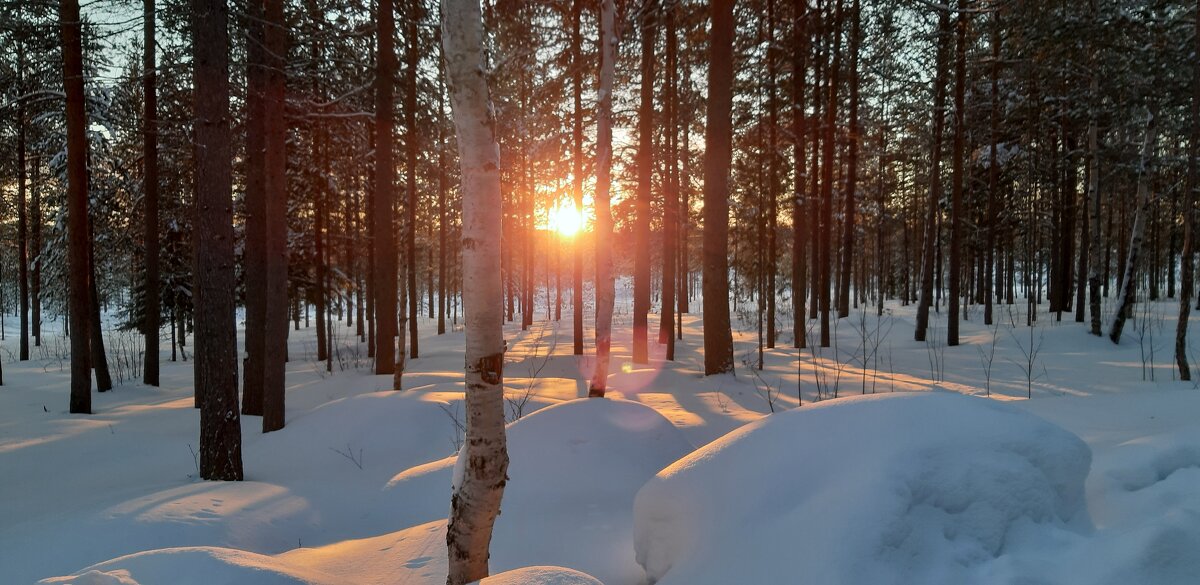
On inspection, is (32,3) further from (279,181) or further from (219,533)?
(219,533)

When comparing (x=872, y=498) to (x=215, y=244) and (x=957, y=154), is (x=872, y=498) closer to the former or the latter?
(x=215, y=244)

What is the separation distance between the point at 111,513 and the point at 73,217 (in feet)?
25.3

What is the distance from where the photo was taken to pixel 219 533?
3.89 meters

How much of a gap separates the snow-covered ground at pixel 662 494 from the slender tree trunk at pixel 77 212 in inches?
38.2

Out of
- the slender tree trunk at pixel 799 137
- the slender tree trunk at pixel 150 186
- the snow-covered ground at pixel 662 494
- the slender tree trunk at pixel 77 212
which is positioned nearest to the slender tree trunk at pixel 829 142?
the slender tree trunk at pixel 799 137

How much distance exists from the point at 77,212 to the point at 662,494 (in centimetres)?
1137

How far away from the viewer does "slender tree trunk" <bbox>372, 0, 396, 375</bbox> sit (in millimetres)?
10312

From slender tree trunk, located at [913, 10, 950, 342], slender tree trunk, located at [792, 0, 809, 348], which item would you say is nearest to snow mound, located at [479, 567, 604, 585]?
slender tree trunk, located at [792, 0, 809, 348]

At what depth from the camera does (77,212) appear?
8945 millimetres

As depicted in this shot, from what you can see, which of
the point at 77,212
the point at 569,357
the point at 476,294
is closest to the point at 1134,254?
the point at 569,357

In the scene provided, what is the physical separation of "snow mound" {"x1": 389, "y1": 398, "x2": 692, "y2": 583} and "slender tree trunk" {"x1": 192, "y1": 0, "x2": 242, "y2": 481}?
2162 mm

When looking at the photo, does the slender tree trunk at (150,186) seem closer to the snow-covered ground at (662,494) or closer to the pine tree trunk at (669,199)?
the snow-covered ground at (662,494)

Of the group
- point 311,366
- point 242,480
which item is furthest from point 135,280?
point 242,480

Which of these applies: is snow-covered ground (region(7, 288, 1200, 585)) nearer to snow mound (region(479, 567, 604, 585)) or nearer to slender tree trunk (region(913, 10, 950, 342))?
snow mound (region(479, 567, 604, 585))
